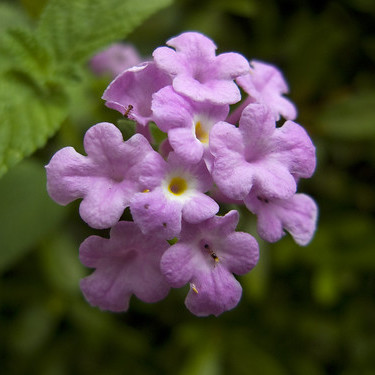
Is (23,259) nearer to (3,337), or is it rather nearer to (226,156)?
(3,337)

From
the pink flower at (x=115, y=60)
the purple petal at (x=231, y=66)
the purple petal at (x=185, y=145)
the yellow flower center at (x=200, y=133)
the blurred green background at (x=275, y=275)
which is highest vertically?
the purple petal at (x=231, y=66)

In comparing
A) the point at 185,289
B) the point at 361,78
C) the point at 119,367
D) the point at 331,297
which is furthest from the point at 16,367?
the point at 361,78

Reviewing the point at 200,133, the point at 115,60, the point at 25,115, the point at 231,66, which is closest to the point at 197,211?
the point at 200,133

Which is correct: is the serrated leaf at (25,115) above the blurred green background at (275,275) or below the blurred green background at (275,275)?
above

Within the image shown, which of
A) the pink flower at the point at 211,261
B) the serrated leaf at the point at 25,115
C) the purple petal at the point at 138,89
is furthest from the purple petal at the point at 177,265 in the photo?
the serrated leaf at the point at 25,115

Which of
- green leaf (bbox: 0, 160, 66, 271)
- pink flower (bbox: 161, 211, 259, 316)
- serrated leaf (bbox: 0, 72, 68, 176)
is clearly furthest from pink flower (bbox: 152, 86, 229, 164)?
green leaf (bbox: 0, 160, 66, 271)

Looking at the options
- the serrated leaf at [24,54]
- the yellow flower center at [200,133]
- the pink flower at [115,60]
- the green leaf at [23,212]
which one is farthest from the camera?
the pink flower at [115,60]

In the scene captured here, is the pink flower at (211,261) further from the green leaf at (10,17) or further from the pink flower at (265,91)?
the green leaf at (10,17)
